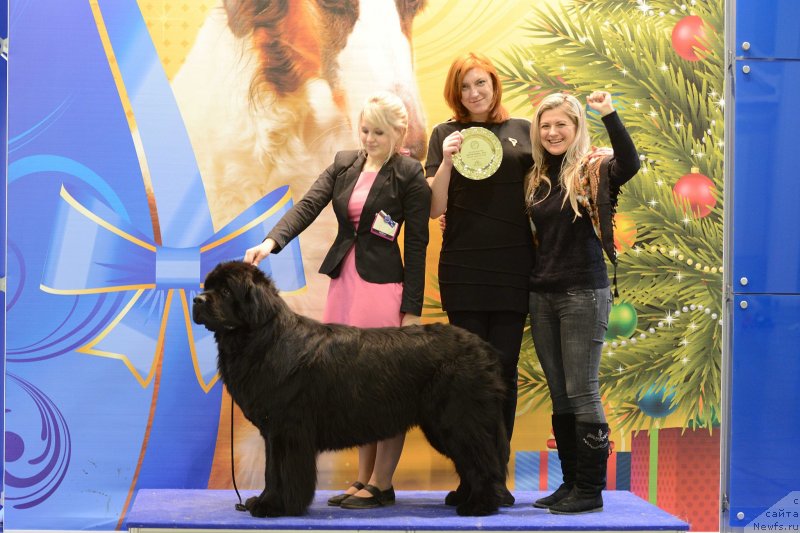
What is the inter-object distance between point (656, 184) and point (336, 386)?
2223mm

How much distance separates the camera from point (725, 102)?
439cm

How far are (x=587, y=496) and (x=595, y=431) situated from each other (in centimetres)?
30

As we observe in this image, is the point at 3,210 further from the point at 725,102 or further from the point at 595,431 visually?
the point at 725,102

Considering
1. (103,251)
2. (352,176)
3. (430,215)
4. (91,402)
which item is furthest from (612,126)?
(91,402)

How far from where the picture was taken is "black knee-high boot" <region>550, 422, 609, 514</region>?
357cm

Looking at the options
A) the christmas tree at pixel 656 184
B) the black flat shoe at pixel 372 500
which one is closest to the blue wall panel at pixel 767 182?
the christmas tree at pixel 656 184

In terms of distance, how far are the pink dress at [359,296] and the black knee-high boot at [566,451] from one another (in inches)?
34.4

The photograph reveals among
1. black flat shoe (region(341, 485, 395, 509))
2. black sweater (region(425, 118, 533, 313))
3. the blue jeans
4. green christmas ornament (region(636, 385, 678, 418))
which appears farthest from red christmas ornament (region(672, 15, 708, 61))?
black flat shoe (region(341, 485, 395, 509))

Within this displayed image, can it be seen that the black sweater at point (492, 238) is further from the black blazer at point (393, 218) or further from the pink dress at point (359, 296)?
the pink dress at point (359, 296)

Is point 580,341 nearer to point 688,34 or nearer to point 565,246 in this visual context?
point 565,246

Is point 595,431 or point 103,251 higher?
point 103,251

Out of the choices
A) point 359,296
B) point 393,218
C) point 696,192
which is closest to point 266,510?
point 359,296

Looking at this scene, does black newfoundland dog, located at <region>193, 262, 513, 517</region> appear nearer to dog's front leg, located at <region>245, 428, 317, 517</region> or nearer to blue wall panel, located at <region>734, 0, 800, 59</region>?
dog's front leg, located at <region>245, 428, 317, 517</region>

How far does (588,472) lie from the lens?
3.62 m
